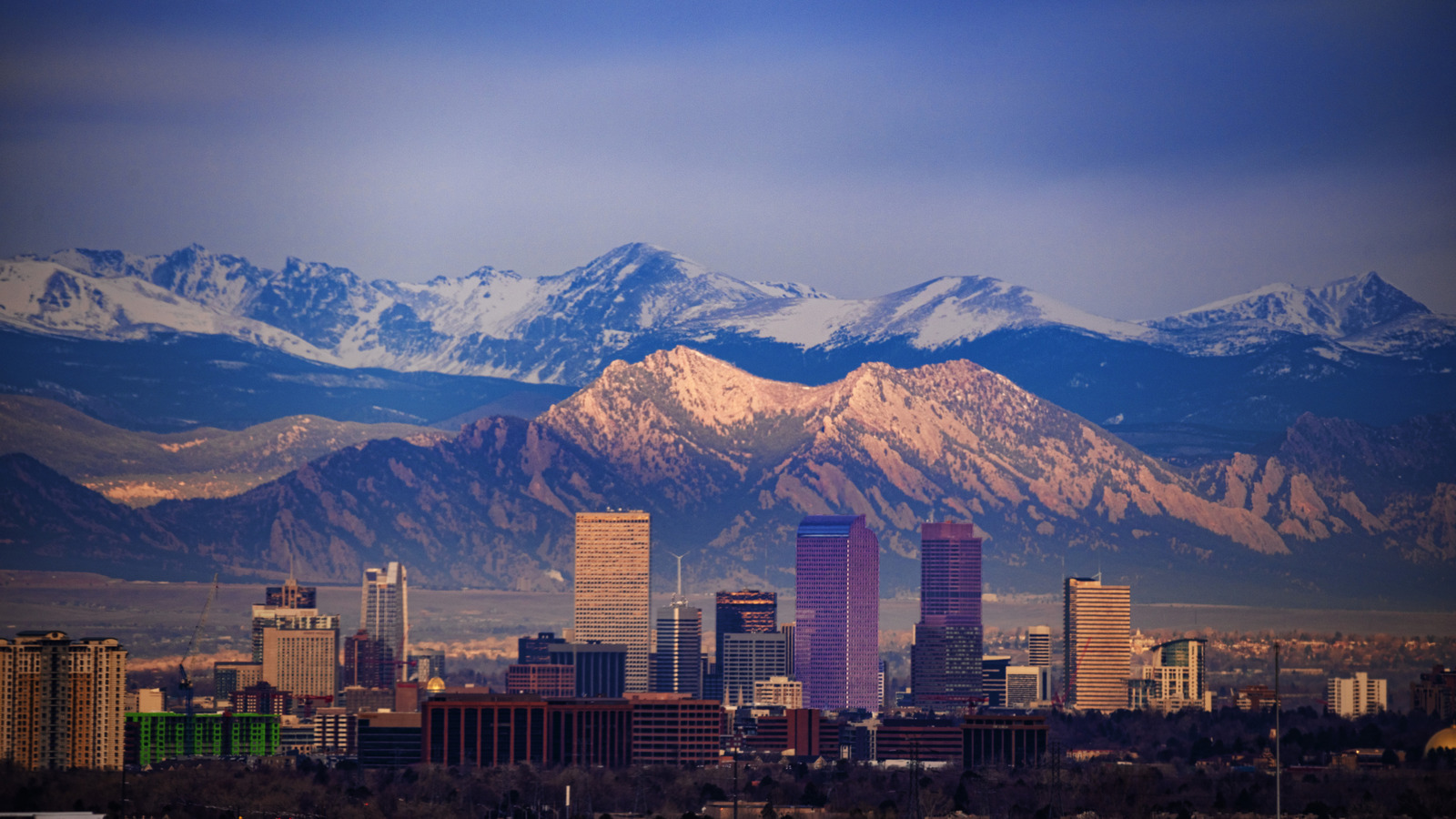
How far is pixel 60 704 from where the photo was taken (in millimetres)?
193500

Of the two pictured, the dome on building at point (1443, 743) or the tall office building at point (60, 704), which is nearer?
the tall office building at point (60, 704)

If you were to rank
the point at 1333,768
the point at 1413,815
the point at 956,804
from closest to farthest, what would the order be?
1. the point at 1413,815
2. the point at 956,804
3. the point at 1333,768

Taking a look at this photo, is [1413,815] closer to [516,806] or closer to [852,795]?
[852,795]

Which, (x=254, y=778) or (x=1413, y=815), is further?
(x=254, y=778)

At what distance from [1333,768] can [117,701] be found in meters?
93.5

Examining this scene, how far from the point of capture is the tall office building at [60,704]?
188000 millimetres

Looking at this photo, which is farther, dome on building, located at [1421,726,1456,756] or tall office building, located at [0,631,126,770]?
dome on building, located at [1421,726,1456,756]

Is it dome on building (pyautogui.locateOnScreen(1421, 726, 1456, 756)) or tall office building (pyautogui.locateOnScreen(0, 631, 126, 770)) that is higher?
tall office building (pyautogui.locateOnScreen(0, 631, 126, 770))

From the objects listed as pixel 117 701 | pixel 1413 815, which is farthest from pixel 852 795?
pixel 117 701

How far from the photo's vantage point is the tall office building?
188 meters

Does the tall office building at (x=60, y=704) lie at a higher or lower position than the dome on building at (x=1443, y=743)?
higher

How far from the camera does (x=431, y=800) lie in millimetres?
164625

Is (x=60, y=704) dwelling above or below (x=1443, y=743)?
above

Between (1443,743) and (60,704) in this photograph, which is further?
(1443,743)
